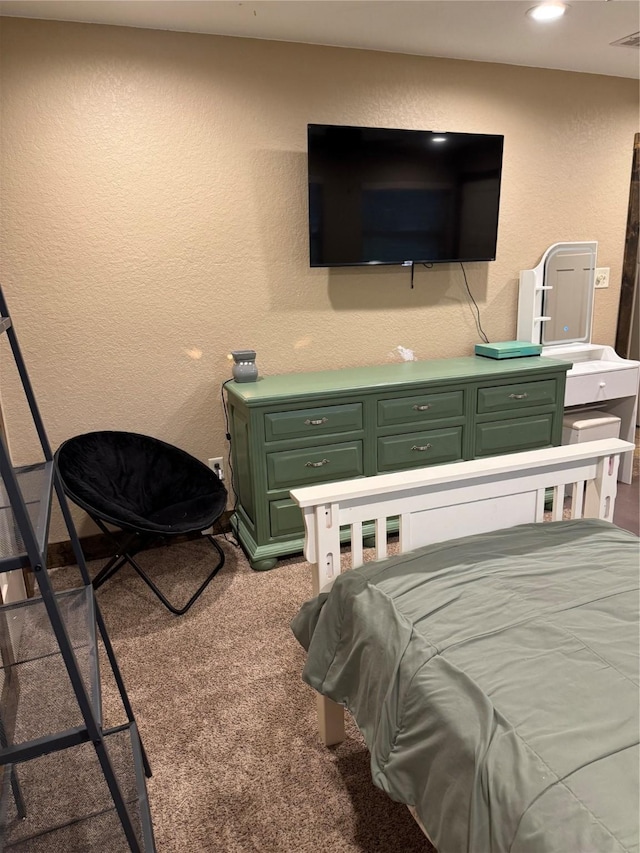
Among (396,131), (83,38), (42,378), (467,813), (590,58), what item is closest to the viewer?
(467,813)

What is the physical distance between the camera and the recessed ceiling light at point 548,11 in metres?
2.61

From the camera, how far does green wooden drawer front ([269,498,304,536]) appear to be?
2.95 m

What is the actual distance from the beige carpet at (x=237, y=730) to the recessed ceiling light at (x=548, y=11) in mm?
2730

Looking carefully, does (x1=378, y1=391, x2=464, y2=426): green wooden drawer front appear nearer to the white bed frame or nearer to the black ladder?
the white bed frame

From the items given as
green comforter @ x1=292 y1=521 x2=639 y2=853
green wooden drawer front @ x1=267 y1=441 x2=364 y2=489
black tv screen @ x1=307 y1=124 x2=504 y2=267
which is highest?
black tv screen @ x1=307 y1=124 x2=504 y2=267

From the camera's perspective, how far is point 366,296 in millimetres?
3451

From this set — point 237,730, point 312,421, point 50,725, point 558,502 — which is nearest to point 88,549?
point 312,421

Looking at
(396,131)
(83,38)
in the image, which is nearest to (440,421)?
(396,131)

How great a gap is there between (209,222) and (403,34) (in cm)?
130

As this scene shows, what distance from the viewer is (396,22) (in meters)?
2.77

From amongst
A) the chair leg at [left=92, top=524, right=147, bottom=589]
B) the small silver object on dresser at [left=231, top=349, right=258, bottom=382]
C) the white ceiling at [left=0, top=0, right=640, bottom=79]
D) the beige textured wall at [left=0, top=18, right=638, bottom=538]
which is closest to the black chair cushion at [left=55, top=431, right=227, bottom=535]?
the chair leg at [left=92, top=524, right=147, bottom=589]

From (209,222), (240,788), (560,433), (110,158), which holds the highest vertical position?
(110,158)

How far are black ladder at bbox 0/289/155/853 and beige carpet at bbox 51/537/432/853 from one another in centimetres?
14

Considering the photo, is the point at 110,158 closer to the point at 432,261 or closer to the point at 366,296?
the point at 366,296
